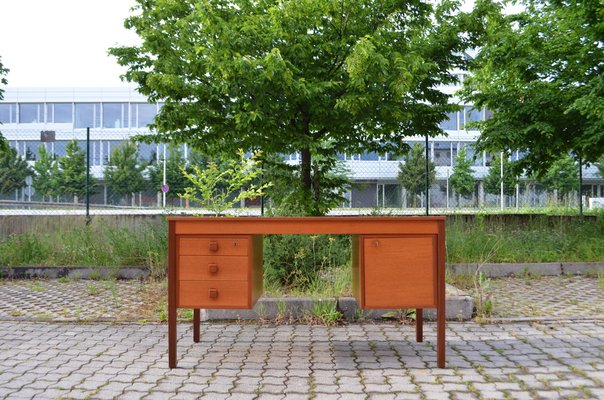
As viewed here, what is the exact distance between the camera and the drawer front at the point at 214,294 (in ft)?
13.4

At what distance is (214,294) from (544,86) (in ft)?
30.8

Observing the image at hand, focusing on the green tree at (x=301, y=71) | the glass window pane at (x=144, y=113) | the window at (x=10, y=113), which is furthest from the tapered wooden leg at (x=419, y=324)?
the window at (x=10, y=113)

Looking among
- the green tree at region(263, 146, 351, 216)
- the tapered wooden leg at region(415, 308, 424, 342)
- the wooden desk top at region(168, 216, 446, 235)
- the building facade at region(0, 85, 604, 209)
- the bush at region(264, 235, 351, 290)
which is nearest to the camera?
the wooden desk top at region(168, 216, 446, 235)

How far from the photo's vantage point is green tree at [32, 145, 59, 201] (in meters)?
12.4

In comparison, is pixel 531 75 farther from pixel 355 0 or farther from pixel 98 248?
pixel 98 248

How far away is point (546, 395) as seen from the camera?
330 centimetres

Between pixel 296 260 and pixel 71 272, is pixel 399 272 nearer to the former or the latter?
pixel 296 260

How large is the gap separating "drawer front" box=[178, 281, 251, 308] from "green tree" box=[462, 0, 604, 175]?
8.16m

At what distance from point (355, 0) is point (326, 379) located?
284 inches

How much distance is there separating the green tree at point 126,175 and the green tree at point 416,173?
592 centimetres

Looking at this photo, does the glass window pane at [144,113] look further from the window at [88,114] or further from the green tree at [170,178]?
the green tree at [170,178]

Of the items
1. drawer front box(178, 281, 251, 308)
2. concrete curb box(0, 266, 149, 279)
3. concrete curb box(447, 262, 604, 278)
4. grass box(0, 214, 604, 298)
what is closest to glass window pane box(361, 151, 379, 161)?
grass box(0, 214, 604, 298)

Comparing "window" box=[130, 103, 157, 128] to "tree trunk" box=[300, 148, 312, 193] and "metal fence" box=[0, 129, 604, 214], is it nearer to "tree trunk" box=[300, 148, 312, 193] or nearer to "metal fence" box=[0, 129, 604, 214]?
"metal fence" box=[0, 129, 604, 214]

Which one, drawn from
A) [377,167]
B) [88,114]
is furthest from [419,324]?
[88,114]
